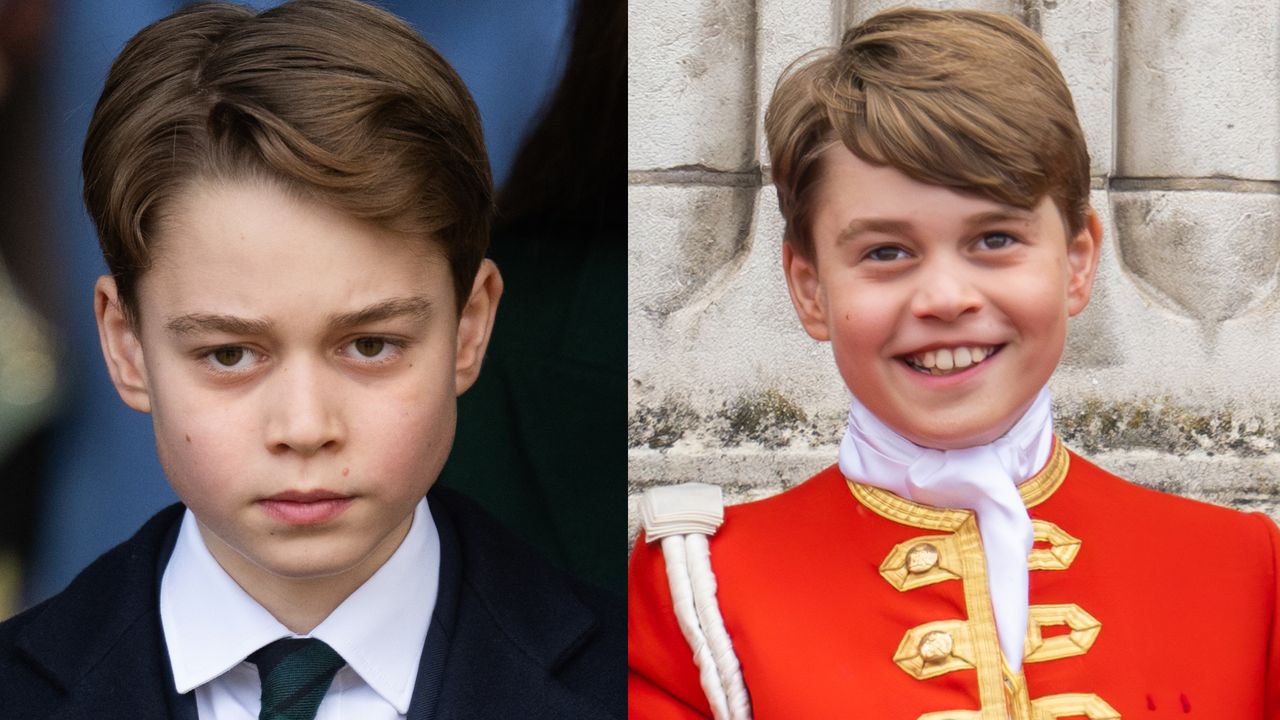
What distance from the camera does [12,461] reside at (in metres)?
1.88

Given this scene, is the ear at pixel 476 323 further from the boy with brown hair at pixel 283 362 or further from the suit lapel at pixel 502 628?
the suit lapel at pixel 502 628

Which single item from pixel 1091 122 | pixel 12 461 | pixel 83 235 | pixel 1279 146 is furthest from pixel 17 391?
pixel 1279 146

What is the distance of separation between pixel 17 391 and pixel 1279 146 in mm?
2122

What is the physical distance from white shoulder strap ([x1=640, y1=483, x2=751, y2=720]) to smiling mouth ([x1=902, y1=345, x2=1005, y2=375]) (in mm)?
364

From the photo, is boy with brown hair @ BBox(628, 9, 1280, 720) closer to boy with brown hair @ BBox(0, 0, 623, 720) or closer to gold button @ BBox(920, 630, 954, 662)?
gold button @ BBox(920, 630, 954, 662)

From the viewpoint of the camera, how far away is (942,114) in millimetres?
2039

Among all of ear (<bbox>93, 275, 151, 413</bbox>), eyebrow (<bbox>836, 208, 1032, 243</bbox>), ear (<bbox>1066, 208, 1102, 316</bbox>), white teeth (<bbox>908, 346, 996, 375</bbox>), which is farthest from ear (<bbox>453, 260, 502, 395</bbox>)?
ear (<bbox>1066, 208, 1102, 316</bbox>)

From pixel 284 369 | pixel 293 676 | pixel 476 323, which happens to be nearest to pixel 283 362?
pixel 284 369

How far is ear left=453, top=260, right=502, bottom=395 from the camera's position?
78.4 inches

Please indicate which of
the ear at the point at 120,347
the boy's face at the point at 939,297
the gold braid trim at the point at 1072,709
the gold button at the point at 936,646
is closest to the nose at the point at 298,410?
the ear at the point at 120,347

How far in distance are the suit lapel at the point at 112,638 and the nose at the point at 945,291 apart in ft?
3.24

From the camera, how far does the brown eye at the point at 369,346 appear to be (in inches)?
73.6

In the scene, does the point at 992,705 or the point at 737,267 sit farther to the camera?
the point at 737,267

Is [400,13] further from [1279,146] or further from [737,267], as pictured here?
[1279,146]
